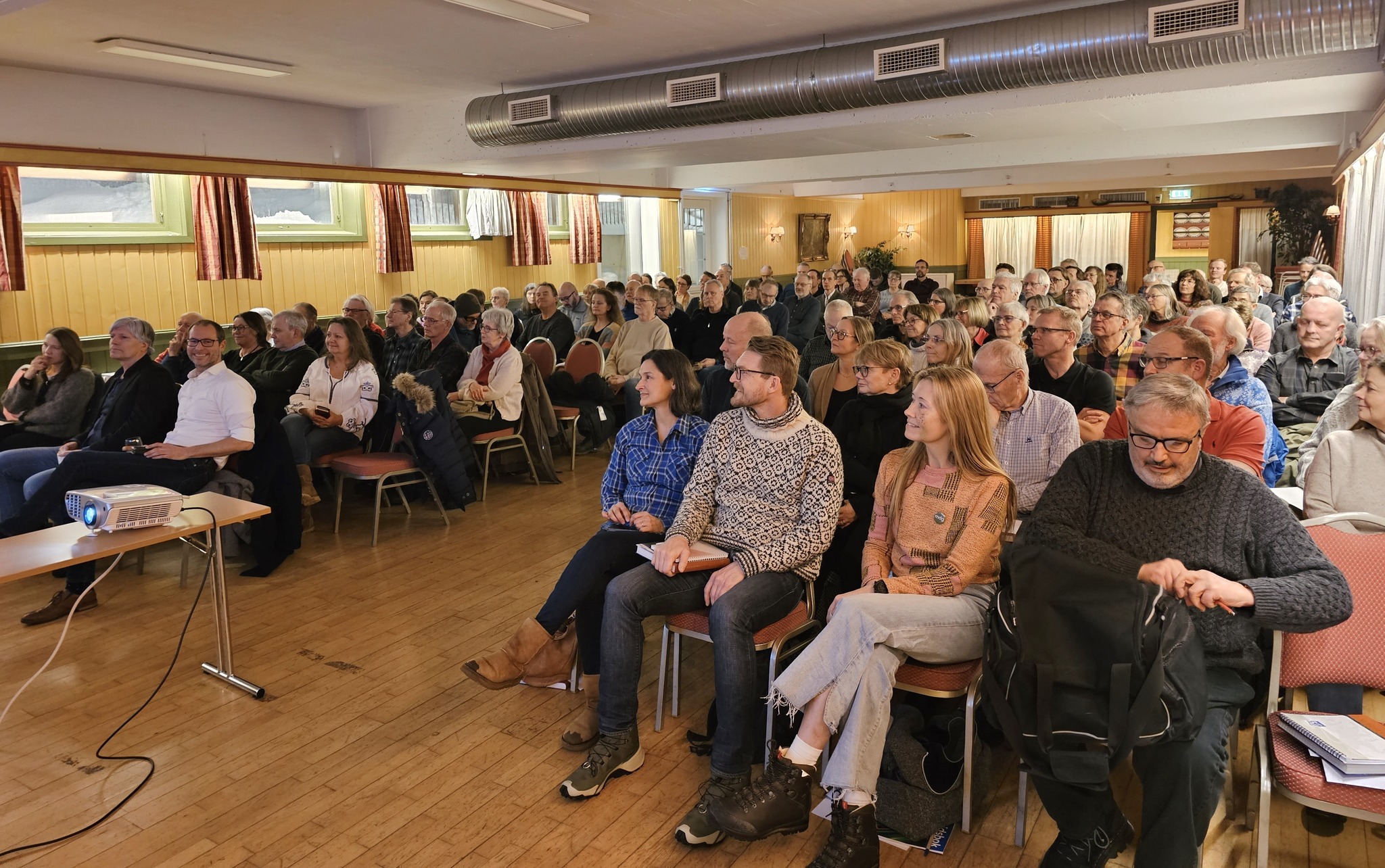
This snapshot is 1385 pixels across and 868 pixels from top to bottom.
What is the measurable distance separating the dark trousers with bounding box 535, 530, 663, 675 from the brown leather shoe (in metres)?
2.51

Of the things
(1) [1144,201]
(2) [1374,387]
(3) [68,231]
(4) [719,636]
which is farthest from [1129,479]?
(1) [1144,201]

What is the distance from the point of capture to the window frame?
26.3 feet

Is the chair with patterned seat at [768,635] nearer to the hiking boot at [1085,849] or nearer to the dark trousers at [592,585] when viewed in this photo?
the dark trousers at [592,585]

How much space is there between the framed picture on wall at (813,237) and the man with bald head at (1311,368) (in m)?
14.1

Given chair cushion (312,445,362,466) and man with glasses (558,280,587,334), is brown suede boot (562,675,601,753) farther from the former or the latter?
man with glasses (558,280,587,334)

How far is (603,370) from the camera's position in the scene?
7.98m

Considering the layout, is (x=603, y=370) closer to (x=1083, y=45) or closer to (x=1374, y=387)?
(x=1083, y=45)

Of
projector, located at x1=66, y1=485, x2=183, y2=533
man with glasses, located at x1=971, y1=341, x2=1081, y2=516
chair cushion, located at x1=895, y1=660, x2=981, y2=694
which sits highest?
man with glasses, located at x1=971, y1=341, x2=1081, y2=516

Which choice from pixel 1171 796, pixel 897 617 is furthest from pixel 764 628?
pixel 1171 796

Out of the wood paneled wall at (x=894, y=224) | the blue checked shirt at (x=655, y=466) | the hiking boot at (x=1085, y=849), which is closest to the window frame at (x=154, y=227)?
the blue checked shirt at (x=655, y=466)

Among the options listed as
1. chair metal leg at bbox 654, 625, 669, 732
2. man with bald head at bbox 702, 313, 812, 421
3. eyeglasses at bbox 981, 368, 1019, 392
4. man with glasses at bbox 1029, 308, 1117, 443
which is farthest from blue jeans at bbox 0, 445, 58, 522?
man with glasses at bbox 1029, 308, 1117, 443

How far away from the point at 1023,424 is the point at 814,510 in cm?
95

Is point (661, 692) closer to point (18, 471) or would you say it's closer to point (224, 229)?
point (18, 471)

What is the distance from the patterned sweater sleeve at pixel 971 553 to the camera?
276cm
